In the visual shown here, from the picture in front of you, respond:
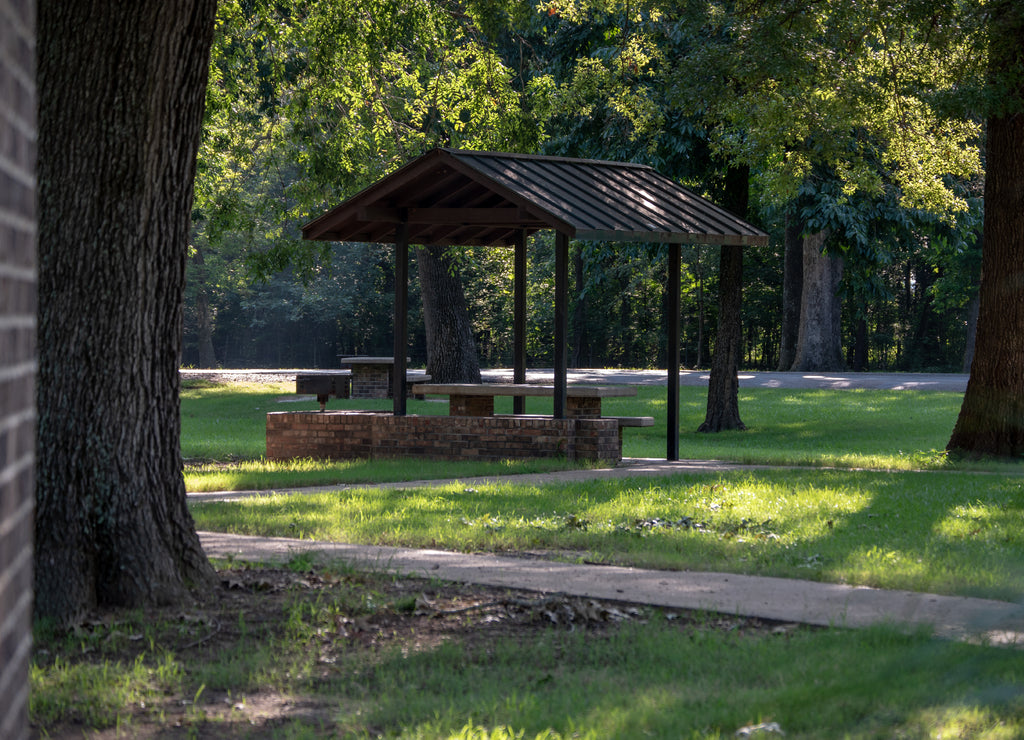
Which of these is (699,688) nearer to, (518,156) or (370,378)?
(518,156)

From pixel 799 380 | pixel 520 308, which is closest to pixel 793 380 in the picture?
pixel 799 380

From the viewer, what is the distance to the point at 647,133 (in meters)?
20.7

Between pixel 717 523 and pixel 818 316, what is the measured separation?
96.5 ft

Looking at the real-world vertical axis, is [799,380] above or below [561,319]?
below

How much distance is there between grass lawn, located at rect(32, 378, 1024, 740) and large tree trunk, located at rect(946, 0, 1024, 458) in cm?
511

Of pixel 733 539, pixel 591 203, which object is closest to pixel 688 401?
pixel 591 203

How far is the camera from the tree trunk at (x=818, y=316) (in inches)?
1455

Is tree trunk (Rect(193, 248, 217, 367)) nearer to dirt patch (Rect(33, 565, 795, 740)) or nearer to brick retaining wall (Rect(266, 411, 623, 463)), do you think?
brick retaining wall (Rect(266, 411, 623, 463))

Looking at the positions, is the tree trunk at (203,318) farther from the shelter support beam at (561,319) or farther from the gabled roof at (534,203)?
the shelter support beam at (561,319)

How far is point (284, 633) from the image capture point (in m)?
5.77

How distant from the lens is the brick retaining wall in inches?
566

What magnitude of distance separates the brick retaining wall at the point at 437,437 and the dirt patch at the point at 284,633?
24.7 ft

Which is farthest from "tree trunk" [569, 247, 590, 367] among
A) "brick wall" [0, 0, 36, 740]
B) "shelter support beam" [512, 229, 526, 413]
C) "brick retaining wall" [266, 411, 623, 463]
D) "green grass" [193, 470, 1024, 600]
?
"brick wall" [0, 0, 36, 740]

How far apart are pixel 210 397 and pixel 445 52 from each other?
535 inches
